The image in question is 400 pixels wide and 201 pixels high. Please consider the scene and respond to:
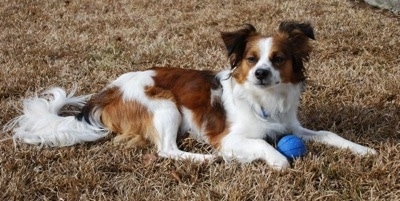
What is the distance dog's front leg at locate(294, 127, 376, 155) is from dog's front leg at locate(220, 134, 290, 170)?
0.41 m

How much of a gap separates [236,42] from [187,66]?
2003 mm

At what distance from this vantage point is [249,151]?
10.9 ft

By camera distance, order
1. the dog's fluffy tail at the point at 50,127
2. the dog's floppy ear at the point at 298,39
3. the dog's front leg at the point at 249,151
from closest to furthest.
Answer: the dog's front leg at the point at 249,151 → the dog's floppy ear at the point at 298,39 → the dog's fluffy tail at the point at 50,127

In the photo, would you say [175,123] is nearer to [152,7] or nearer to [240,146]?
[240,146]

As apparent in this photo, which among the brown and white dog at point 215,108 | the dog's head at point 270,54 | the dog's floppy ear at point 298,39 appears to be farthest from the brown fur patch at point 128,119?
the dog's floppy ear at point 298,39

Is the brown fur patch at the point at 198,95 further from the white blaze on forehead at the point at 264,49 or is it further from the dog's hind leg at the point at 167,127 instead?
the white blaze on forehead at the point at 264,49

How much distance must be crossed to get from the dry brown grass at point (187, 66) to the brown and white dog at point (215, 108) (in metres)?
0.12

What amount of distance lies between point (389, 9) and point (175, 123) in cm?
509

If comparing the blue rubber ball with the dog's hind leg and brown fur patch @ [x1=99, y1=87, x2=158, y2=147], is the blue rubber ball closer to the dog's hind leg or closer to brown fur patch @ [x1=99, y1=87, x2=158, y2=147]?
the dog's hind leg

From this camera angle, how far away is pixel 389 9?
24.5 ft

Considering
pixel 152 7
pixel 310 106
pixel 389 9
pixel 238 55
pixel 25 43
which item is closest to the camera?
pixel 238 55

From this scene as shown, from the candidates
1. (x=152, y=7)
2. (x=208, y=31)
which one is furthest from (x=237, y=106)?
(x=152, y=7)

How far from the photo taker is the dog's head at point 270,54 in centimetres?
326

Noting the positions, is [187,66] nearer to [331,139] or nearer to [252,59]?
[252,59]
